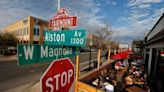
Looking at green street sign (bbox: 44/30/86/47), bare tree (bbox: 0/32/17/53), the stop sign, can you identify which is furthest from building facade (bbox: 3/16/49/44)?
the stop sign

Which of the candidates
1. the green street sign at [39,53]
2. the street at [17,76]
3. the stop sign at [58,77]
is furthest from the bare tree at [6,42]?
the stop sign at [58,77]

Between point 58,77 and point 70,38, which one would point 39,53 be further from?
point 70,38

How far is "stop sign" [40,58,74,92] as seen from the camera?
2.24 m

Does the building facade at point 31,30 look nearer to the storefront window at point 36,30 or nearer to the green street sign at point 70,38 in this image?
the storefront window at point 36,30

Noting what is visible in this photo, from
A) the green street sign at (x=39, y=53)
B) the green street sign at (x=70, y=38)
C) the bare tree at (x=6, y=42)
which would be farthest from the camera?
the bare tree at (x=6, y=42)

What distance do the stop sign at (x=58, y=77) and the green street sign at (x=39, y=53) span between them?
0.88 ft

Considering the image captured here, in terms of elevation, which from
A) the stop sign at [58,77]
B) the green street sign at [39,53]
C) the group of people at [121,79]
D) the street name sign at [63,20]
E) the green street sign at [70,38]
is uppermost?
the street name sign at [63,20]

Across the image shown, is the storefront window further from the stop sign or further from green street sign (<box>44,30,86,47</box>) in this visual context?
the stop sign

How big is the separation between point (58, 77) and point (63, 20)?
6.34ft

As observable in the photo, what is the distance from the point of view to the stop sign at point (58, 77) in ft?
7.34

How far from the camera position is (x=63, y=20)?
4.09m

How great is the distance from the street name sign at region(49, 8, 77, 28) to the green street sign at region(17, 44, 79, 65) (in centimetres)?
81

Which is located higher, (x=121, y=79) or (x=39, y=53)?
(x=39, y=53)

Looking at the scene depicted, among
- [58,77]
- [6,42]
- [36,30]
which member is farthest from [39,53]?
[36,30]
